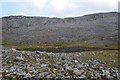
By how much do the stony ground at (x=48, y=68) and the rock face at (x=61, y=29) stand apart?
5109 centimetres

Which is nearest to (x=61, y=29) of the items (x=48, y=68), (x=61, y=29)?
(x=61, y=29)

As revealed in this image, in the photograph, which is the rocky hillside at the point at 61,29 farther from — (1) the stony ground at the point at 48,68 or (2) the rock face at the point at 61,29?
(1) the stony ground at the point at 48,68

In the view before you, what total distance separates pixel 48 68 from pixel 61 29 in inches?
3390

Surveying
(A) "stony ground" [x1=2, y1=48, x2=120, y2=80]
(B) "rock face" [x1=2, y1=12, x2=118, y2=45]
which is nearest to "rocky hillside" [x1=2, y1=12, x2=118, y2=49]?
(B) "rock face" [x1=2, y1=12, x2=118, y2=45]

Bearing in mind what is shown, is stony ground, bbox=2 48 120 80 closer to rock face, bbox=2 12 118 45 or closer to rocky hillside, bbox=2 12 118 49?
rocky hillside, bbox=2 12 118 49

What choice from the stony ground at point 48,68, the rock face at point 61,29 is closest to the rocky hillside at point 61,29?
the rock face at point 61,29

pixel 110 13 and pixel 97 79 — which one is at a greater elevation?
pixel 110 13

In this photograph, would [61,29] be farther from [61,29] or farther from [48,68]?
[48,68]

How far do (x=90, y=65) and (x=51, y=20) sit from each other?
357 feet

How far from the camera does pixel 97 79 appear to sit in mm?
30500

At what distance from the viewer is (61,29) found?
118 meters

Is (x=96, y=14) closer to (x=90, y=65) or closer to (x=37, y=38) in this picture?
(x=37, y=38)

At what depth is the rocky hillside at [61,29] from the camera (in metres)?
99.0

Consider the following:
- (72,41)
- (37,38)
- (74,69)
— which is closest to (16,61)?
(74,69)
